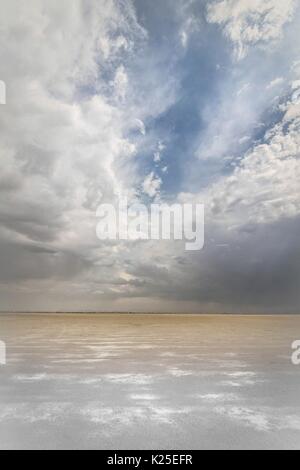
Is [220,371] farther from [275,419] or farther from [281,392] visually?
[275,419]

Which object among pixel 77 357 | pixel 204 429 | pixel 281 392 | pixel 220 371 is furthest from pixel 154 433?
pixel 77 357

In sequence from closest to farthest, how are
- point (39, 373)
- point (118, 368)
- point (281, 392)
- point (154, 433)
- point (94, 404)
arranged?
point (154, 433)
point (94, 404)
point (281, 392)
point (39, 373)
point (118, 368)

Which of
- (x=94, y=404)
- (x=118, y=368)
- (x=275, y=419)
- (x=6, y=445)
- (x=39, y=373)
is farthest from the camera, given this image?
(x=118, y=368)

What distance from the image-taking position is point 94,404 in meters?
6.95

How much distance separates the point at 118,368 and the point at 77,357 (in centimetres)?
266

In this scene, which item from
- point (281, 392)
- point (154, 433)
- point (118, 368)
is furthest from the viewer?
point (118, 368)

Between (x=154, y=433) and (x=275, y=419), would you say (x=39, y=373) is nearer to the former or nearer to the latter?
(x=154, y=433)

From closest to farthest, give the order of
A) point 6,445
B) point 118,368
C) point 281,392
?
point 6,445, point 281,392, point 118,368

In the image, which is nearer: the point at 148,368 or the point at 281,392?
the point at 281,392

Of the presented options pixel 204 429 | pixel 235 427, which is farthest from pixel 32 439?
pixel 235 427

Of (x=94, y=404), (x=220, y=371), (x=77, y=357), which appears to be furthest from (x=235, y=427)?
(x=77, y=357)

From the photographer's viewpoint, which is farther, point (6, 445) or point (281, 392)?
point (281, 392)

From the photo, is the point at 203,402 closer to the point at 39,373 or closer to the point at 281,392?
the point at 281,392

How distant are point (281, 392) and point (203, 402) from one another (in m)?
2.05
